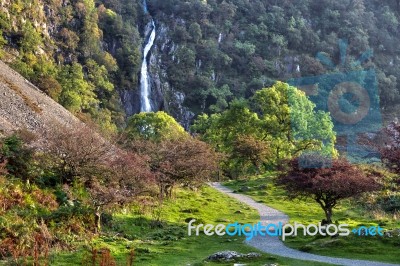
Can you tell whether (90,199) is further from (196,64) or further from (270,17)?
(270,17)

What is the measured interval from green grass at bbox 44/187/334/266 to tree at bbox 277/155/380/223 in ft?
12.3

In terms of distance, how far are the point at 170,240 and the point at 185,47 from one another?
101212 millimetres

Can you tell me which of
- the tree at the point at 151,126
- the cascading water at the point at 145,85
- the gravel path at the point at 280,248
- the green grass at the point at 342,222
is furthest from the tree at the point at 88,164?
the cascading water at the point at 145,85

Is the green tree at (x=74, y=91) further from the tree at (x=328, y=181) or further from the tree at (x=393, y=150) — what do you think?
the tree at (x=393, y=150)

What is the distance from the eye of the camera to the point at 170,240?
Result: 19531 millimetres

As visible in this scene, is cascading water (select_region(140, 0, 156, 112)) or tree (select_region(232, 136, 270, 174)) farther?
cascading water (select_region(140, 0, 156, 112))

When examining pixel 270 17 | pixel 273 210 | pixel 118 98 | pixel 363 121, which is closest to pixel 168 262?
pixel 273 210

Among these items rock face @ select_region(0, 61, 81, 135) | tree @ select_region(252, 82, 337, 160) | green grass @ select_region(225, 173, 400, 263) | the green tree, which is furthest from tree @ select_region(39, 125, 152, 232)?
the green tree

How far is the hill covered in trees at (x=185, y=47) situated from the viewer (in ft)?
249

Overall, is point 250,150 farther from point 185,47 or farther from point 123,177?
point 185,47

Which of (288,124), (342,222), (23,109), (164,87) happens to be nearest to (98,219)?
(342,222)

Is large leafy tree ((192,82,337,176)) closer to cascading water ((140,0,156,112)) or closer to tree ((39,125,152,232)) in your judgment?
tree ((39,125,152,232))

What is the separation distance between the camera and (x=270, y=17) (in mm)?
135000

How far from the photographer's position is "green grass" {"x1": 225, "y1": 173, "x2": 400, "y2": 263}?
658 inches
